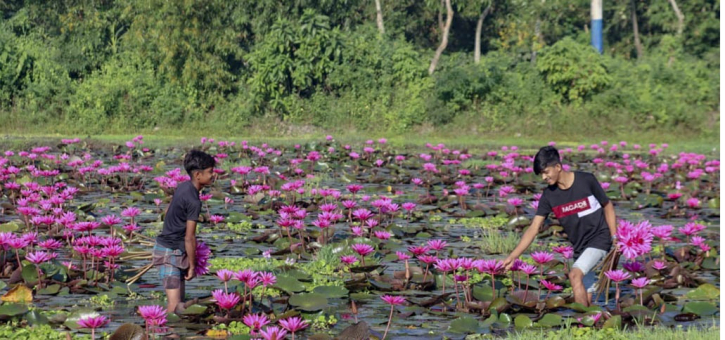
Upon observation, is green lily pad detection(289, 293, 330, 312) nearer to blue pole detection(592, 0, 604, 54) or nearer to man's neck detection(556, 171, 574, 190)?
man's neck detection(556, 171, 574, 190)

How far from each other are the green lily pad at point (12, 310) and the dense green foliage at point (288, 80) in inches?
785

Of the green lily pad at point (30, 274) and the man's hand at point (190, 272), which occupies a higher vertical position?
the man's hand at point (190, 272)

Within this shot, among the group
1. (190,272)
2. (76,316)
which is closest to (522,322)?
(190,272)

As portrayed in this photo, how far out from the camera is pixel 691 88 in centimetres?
2831

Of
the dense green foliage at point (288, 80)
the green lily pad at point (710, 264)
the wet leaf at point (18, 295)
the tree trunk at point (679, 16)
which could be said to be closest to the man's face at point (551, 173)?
the green lily pad at point (710, 264)

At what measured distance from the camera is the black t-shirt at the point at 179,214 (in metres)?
6.43

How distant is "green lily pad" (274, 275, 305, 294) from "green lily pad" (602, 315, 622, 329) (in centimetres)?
204

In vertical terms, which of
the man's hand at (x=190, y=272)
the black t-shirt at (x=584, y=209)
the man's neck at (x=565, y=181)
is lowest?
the man's hand at (x=190, y=272)

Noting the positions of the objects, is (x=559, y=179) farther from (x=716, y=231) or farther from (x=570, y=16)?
(x=570, y=16)

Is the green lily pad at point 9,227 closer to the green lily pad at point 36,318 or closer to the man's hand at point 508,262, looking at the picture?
the green lily pad at point 36,318

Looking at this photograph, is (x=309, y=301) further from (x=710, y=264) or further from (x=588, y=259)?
(x=710, y=264)

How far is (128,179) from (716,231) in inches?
308

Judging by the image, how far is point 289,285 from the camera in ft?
22.7

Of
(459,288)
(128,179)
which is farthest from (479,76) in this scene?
(459,288)
